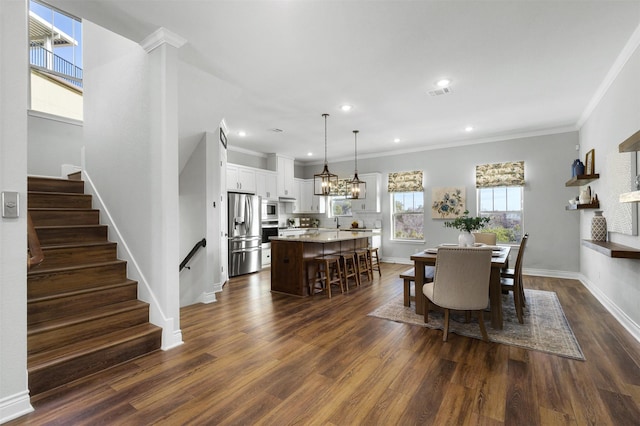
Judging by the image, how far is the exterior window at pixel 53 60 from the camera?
4.61 meters

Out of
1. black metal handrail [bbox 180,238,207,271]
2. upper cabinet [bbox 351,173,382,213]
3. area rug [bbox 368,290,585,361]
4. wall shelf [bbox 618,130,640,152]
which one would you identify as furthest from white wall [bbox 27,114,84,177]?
wall shelf [bbox 618,130,640,152]

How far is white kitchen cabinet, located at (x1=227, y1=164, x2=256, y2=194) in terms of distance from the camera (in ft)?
21.2

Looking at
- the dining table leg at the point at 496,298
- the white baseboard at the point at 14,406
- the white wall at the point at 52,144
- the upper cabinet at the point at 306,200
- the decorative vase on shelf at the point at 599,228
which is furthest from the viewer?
the upper cabinet at the point at 306,200

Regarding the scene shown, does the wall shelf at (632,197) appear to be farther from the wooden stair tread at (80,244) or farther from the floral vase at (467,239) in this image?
the wooden stair tread at (80,244)

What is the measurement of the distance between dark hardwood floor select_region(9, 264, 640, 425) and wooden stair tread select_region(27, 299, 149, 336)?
48cm

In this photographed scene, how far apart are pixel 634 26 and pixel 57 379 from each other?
5.50 meters

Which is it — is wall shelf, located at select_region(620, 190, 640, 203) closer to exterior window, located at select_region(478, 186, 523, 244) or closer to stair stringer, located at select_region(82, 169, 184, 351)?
stair stringer, located at select_region(82, 169, 184, 351)

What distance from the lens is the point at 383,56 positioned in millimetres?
3154

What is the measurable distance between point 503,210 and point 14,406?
7324mm

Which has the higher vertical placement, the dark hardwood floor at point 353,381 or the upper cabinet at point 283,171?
the upper cabinet at point 283,171

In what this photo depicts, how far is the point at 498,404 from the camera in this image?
1927mm

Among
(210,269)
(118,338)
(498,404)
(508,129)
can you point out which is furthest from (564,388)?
(508,129)

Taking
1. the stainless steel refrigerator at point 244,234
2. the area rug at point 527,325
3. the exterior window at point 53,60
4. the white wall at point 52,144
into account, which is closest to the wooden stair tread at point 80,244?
the white wall at point 52,144

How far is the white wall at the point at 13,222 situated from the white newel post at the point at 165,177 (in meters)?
0.97
